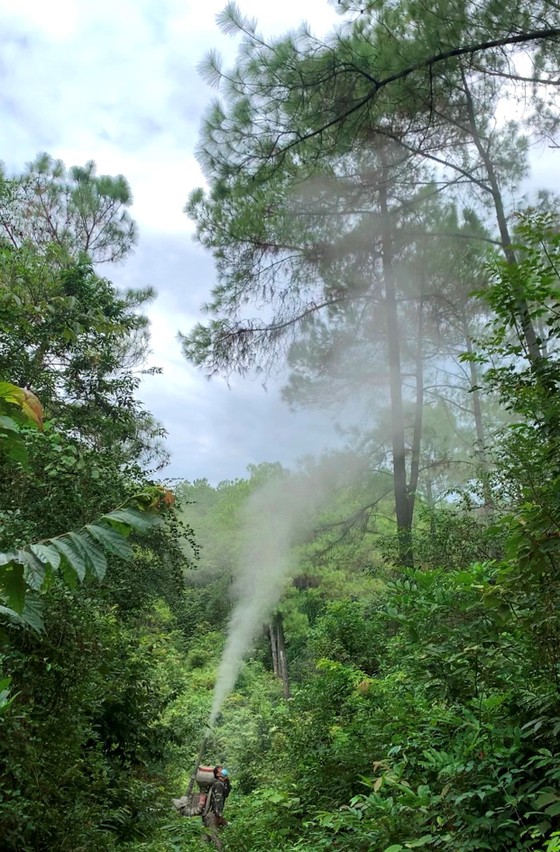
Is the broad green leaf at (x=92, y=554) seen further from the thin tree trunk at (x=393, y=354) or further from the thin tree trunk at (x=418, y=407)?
the thin tree trunk at (x=418, y=407)

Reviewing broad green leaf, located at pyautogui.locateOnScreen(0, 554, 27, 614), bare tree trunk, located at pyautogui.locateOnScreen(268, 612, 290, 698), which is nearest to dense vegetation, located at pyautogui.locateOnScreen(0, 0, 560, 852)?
broad green leaf, located at pyautogui.locateOnScreen(0, 554, 27, 614)

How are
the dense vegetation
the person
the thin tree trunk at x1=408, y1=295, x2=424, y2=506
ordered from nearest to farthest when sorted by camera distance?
the dense vegetation < the person < the thin tree trunk at x1=408, y1=295, x2=424, y2=506

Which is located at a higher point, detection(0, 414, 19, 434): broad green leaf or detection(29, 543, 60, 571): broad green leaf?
detection(0, 414, 19, 434): broad green leaf

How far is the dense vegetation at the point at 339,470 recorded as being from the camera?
195 cm

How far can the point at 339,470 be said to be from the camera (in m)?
11.2

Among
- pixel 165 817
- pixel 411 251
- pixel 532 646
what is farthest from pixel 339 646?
pixel 411 251

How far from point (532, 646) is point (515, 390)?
888mm

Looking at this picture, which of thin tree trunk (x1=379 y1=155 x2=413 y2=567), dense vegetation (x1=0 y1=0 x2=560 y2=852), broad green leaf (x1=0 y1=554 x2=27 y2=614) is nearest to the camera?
broad green leaf (x1=0 y1=554 x2=27 y2=614)

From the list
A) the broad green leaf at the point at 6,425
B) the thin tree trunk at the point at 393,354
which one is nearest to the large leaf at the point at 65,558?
the broad green leaf at the point at 6,425

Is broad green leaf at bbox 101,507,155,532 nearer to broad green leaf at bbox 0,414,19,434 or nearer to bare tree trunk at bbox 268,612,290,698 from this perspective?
broad green leaf at bbox 0,414,19,434

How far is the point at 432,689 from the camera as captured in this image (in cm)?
262

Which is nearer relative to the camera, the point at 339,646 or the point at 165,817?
the point at 165,817

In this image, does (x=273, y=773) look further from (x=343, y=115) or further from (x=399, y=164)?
(x=399, y=164)

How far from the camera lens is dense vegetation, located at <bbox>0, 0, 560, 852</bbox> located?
1953 mm
